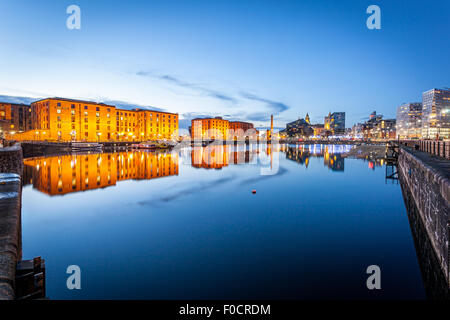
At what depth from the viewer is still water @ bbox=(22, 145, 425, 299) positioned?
6.52 m

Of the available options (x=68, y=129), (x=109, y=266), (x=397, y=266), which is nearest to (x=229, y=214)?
(x=109, y=266)

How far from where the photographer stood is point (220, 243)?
9.28 m

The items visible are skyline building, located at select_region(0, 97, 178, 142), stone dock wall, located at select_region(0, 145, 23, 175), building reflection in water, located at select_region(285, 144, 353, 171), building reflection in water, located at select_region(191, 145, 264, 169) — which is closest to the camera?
stone dock wall, located at select_region(0, 145, 23, 175)

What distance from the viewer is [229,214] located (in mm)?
13117

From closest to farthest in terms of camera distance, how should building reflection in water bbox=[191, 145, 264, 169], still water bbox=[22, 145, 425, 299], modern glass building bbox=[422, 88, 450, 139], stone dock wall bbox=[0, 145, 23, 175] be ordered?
still water bbox=[22, 145, 425, 299], stone dock wall bbox=[0, 145, 23, 175], building reflection in water bbox=[191, 145, 264, 169], modern glass building bbox=[422, 88, 450, 139]

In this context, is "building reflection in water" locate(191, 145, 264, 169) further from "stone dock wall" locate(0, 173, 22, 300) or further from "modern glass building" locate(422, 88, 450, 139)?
"modern glass building" locate(422, 88, 450, 139)

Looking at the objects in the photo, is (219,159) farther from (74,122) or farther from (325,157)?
(74,122)

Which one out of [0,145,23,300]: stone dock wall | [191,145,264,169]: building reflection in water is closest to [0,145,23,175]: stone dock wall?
[0,145,23,300]: stone dock wall

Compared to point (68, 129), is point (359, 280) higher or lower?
lower

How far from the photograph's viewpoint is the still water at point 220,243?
652cm

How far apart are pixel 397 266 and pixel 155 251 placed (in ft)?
26.9
